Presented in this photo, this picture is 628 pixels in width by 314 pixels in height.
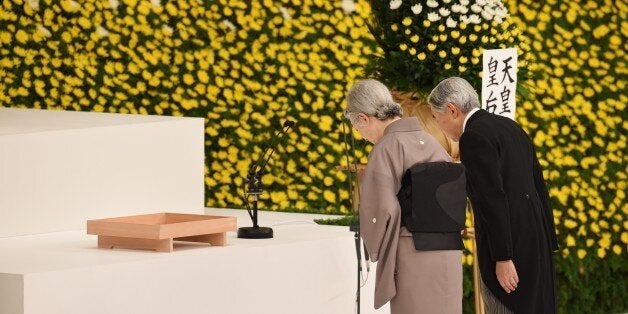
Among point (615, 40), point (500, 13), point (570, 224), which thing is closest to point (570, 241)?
point (570, 224)

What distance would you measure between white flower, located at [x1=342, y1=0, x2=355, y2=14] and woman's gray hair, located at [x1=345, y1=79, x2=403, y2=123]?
322 cm

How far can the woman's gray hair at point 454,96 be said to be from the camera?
5082 mm

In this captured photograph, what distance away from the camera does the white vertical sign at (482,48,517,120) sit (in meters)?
6.30

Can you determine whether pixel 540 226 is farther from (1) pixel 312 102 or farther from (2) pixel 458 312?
(1) pixel 312 102

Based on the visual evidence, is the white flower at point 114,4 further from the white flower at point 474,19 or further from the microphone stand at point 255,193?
the microphone stand at point 255,193

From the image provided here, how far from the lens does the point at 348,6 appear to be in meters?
8.16

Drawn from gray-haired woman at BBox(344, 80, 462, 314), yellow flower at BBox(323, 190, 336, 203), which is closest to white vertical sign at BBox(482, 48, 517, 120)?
gray-haired woman at BBox(344, 80, 462, 314)

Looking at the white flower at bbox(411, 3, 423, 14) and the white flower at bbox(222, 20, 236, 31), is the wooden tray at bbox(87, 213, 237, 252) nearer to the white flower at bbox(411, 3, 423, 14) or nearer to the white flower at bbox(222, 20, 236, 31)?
the white flower at bbox(411, 3, 423, 14)

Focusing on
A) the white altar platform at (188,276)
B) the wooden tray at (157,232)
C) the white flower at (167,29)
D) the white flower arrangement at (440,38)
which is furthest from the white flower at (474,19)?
the white flower at (167,29)

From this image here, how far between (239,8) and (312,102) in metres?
0.66

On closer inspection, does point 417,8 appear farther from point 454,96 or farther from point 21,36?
point 21,36

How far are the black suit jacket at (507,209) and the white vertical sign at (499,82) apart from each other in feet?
3.86

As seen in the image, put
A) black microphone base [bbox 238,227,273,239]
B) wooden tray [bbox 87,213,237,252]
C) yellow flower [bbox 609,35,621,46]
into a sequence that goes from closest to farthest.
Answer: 1. wooden tray [bbox 87,213,237,252]
2. black microphone base [bbox 238,227,273,239]
3. yellow flower [bbox 609,35,621,46]

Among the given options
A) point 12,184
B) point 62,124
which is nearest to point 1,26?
point 62,124
